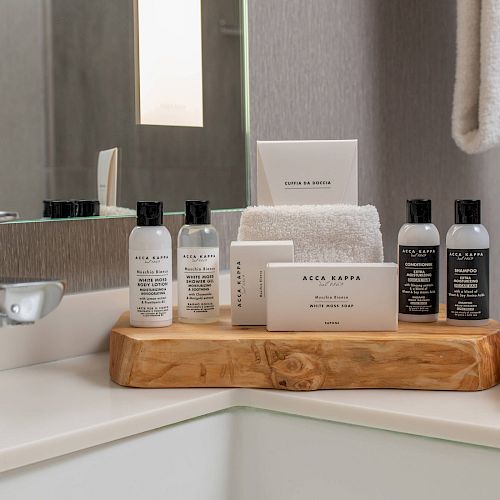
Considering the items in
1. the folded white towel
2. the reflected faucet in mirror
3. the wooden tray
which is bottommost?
the wooden tray

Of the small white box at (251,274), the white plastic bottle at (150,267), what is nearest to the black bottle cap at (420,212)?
the small white box at (251,274)

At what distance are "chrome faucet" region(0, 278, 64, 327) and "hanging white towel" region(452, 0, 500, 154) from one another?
34.9 inches

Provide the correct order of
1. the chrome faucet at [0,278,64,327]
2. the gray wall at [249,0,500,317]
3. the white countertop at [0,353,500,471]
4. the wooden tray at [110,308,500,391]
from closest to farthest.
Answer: the chrome faucet at [0,278,64,327], the white countertop at [0,353,500,471], the wooden tray at [110,308,500,391], the gray wall at [249,0,500,317]

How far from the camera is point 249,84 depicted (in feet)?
3.81

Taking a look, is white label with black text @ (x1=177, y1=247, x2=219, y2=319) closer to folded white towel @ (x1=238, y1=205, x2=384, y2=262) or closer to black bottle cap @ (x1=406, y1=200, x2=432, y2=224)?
folded white towel @ (x1=238, y1=205, x2=384, y2=262)

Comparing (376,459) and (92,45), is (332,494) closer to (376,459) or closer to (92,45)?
(376,459)

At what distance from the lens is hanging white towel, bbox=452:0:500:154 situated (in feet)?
4.05

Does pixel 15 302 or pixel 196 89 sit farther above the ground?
pixel 196 89

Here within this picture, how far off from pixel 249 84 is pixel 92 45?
282 millimetres

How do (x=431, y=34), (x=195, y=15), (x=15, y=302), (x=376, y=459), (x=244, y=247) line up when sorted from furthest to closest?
(x=431, y=34), (x=195, y=15), (x=244, y=247), (x=376, y=459), (x=15, y=302)

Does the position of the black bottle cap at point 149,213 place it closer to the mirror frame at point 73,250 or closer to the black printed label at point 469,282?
the mirror frame at point 73,250

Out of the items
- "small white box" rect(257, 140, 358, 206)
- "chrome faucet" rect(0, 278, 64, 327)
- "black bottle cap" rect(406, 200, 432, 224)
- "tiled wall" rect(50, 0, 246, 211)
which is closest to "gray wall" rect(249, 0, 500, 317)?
"tiled wall" rect(50, 0, 246, 211)

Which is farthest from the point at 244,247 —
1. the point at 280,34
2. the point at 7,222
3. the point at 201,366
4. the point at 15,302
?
the point at 280,34

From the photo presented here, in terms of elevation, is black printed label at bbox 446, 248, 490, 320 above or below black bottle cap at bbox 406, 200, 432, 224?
below
